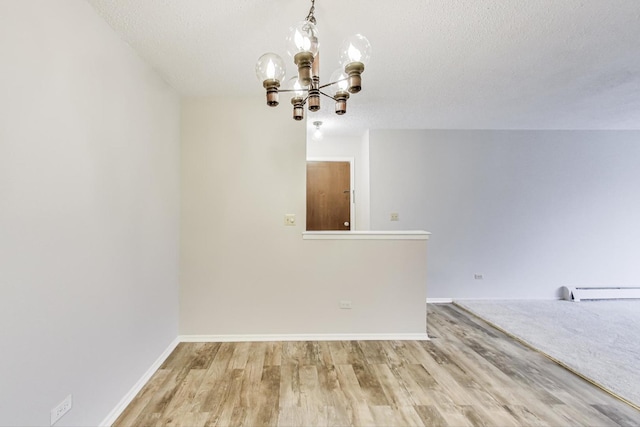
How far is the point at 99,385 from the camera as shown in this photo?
157 centimetres

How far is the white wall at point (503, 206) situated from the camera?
3924mm

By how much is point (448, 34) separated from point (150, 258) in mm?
2610

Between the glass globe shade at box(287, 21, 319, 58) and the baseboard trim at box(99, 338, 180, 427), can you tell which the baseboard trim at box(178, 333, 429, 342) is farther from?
the glass globe shade at box(287, 21, 319, 58)

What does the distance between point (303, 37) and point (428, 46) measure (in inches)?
45.1

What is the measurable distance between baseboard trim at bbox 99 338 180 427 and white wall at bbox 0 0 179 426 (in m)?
0.05

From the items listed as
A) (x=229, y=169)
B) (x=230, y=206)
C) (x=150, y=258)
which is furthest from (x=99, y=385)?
(x=229, y=169)

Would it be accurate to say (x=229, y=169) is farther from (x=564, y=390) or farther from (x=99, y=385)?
(x=564, y=390)

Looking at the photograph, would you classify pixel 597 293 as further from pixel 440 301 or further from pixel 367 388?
pixel 367 388

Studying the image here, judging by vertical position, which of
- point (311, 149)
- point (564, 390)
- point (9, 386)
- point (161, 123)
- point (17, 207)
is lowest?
point (564, 390)

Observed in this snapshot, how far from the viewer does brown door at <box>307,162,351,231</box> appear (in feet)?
14.5

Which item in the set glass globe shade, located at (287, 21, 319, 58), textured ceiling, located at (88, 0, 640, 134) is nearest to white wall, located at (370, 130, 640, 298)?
textured ceiling, located at (88, 0, 640, 134)

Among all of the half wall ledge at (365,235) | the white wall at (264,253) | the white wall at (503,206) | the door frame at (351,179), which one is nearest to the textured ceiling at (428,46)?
the white wall at (264,253)

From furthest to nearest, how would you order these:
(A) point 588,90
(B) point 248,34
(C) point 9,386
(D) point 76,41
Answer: (A) point 588,90
(B) point 248,34
(D) point 76,41
(C) point 9,386

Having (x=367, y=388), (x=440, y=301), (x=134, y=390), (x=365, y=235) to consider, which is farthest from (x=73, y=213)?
(x=440, y=301)
